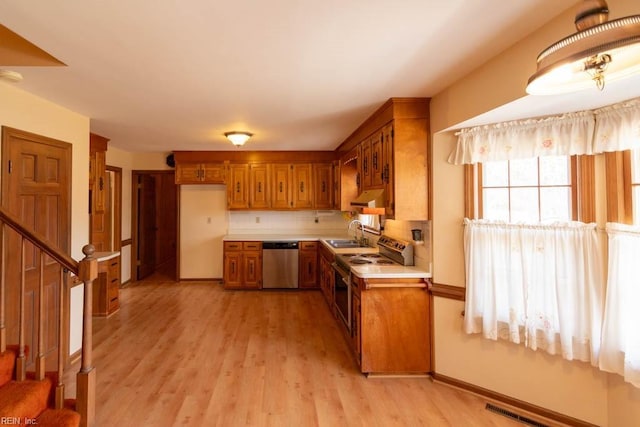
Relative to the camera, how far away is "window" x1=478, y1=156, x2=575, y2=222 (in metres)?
2.22

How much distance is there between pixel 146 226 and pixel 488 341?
250 inches

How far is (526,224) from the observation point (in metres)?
2.26

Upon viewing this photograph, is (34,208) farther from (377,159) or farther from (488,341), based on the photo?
(488,341)

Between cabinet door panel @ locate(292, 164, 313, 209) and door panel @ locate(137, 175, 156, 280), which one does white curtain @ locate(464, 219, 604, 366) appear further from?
door panel @ locate(137, 175, 156, 280)

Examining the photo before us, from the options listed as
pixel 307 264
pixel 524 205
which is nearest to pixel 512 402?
pixel 524 205

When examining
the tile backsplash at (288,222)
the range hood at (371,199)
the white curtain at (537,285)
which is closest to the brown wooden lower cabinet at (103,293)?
the tile backsplash at (288,222)

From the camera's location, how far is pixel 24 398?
67.9 inches

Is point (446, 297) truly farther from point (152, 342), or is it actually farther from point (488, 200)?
point (152, 342)

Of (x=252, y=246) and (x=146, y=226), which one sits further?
(x=146, y=226)

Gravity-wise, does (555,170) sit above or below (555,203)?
above

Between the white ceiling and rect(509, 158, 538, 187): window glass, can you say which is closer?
the white ceiling

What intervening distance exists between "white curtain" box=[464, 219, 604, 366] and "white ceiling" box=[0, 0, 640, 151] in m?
0.84

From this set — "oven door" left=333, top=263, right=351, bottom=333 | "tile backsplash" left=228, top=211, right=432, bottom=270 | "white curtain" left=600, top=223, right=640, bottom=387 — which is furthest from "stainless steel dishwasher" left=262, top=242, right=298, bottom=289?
"white curtain" left=600, top=223, right=640, bottom=387

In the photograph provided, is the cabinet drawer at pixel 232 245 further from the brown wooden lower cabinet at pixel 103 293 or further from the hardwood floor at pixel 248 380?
the brown wooden lower cabinet at pixel 103 293
